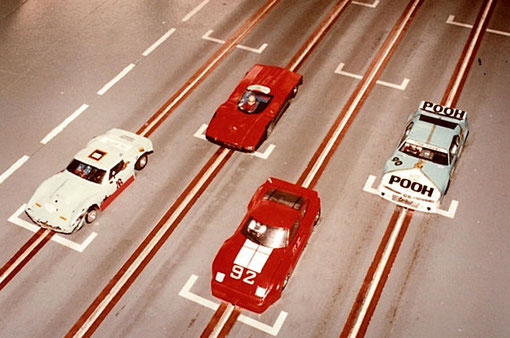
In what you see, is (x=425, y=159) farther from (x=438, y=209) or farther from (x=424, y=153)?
(x=438, y=209)

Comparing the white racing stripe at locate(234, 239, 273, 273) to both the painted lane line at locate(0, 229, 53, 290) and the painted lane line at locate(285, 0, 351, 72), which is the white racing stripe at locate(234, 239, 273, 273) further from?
the painted lane line at locate(285, 0, 351, 72)

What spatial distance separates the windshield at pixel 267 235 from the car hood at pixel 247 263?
0.36 feet

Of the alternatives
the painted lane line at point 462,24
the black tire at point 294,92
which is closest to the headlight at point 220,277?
the black tire at point 294,92

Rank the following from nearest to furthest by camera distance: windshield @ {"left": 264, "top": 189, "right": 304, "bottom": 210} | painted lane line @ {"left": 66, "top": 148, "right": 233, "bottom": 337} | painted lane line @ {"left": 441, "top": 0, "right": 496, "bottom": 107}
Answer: painted lane line @ {"left": 66, "top": 148, "right": 233, "bottom": 337}, windshield @ {"left": 264, "top": 189, "right": 304, "bottom": 210}, painted lane line @ {"left": 441, "top": 0, "right": 496, "bottom": 107}

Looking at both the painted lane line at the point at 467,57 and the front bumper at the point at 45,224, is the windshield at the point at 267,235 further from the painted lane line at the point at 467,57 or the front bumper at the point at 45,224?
the painted lane line at the point at 467,57

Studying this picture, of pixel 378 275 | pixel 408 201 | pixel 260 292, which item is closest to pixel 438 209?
pixel 408 201

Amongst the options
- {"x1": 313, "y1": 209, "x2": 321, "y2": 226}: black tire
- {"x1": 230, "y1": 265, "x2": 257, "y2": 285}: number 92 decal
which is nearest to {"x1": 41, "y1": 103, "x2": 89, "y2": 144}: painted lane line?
{"x1": 230, "y1": 265, "x2": 257, "y2": 285}: number 92 decal

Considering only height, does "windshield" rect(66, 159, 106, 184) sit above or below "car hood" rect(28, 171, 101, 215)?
above

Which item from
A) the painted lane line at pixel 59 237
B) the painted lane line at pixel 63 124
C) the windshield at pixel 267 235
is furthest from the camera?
the painted lane line at pixel 63 124

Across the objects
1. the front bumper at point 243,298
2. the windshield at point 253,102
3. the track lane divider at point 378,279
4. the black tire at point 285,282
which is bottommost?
the track lane divider at point 378,279

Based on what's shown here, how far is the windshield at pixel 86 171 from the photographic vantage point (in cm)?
1749

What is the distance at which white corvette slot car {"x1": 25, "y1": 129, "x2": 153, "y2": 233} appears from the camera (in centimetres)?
1672

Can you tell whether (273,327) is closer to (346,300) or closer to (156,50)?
(346,300)

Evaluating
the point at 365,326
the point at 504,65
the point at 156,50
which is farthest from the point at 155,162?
the point at 504,65
